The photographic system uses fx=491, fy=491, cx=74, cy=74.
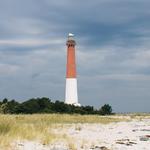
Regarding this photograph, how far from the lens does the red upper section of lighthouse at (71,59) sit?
64.5m

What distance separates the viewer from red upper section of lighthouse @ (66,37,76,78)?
6449 centimetres

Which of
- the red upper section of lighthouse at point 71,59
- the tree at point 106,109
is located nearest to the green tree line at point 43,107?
the tree at point 106,109

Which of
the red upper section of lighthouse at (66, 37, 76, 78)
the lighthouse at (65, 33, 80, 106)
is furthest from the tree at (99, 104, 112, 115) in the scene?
the red upper section of lighthouse at (66, 37, 76, 78)

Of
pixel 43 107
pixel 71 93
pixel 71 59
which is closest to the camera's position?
pixel 43 107

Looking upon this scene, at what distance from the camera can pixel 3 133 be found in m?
16.1

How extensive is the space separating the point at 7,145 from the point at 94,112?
46970mm

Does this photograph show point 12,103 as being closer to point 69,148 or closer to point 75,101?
point 75,101

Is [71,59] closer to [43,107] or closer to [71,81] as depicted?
[71,81]

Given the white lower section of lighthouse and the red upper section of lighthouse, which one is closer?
the white lower section of lighthouse

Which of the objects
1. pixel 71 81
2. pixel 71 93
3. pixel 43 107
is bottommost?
pixel 43 107

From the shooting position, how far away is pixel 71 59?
216 ft

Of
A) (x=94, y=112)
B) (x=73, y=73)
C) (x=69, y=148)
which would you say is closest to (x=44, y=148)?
(x=69, y=148)

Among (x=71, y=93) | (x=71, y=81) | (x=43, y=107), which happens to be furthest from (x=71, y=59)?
(x=43, y=107)

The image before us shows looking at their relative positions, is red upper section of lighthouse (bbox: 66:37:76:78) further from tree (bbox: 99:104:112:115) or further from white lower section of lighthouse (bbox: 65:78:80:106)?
tree (bbox: 99:104:112:115)
